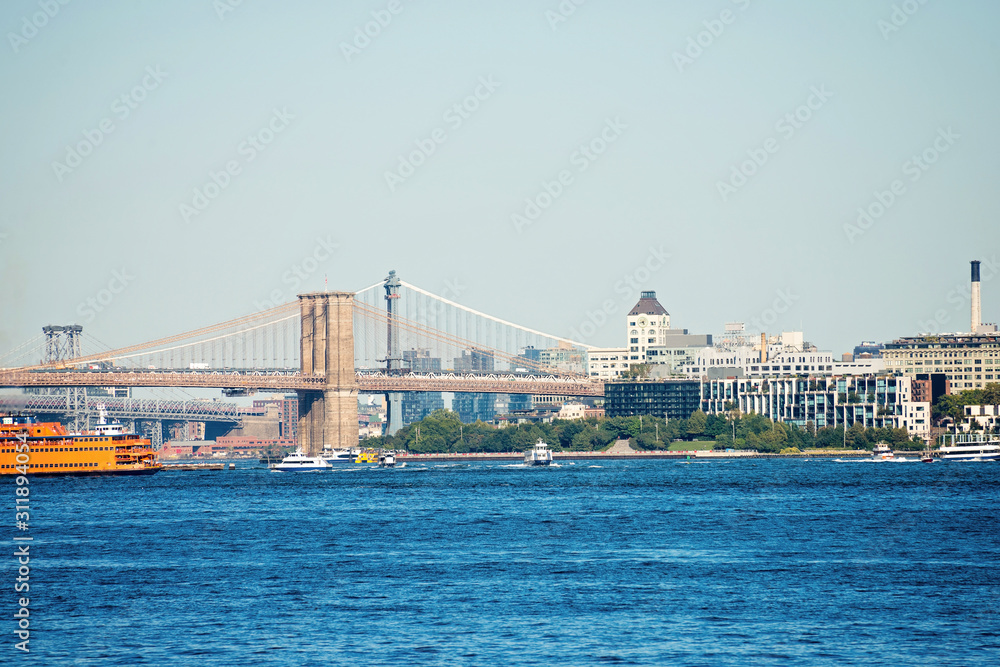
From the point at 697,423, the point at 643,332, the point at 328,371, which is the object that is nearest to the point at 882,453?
the point at 697,423

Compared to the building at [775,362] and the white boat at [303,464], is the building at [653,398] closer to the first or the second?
the building at [775,362]

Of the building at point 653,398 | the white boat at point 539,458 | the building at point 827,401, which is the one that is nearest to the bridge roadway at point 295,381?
the building at point 653,398

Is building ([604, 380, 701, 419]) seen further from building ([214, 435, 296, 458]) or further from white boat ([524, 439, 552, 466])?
building ([214, 435, 296, 458])

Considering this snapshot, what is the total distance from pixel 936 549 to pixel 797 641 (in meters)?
Answer: 14.0

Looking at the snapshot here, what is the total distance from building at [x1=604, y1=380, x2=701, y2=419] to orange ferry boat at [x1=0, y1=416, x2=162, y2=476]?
5679cm

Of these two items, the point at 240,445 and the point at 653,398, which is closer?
the point at 653,398

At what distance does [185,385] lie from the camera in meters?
98.6

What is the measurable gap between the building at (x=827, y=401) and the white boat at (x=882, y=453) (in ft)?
26.7

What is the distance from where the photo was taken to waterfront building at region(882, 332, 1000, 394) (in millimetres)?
154625

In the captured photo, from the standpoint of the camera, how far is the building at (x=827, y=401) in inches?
4847

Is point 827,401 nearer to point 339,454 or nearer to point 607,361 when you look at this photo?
point 339,454

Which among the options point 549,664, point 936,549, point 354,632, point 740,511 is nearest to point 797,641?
point 549,664

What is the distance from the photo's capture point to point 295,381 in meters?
112

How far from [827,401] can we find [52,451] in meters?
69.2
